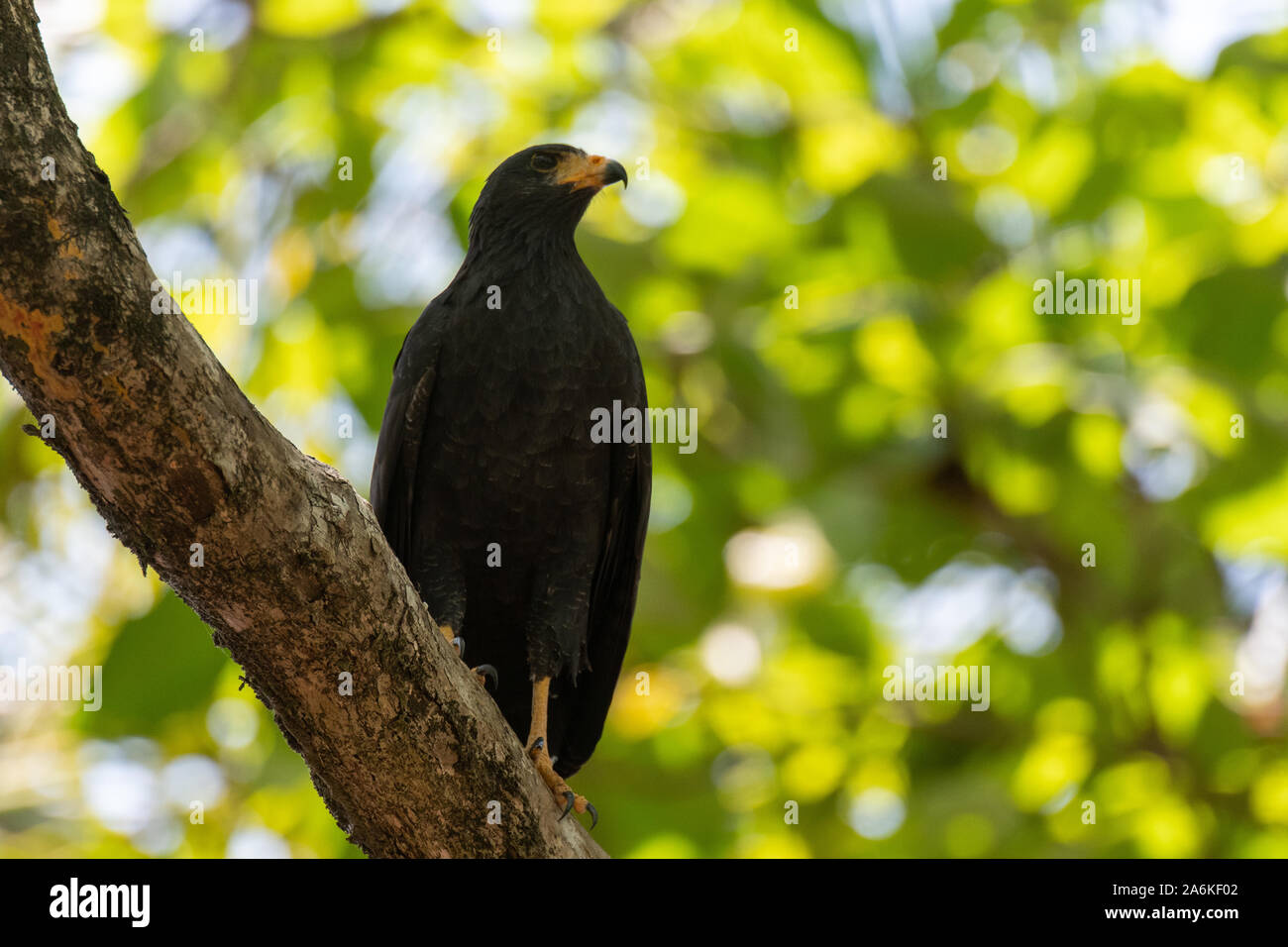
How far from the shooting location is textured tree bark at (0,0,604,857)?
2.22 m

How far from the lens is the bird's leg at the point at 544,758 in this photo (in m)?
4.41

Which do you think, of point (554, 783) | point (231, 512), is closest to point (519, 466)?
point (554, 783)

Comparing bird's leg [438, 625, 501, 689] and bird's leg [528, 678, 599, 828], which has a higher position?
bird's leg [438, 625, 501, 689]

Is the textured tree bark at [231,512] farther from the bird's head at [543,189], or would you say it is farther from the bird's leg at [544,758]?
the bird's head at [543,189]

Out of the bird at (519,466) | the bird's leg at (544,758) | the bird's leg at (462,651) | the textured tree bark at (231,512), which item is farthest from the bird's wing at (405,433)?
the textured tree bark at (231,512)

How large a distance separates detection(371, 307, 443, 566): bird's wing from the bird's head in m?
0.66

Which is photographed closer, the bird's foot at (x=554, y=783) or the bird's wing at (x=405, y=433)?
the bird's foot at (x=554, y=783)

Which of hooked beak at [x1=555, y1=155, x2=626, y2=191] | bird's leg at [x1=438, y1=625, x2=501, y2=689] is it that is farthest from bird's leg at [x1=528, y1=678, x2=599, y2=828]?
hooked beak at [x1=555, y1=155, x2=626, y2=191]

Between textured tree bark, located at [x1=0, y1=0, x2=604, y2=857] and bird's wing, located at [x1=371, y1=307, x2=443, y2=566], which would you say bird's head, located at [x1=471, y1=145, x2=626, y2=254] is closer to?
bird's wing, located at [x1=371, y1=307, x2=443, y2=566]

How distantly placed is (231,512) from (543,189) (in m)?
3.17

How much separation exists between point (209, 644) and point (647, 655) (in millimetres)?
2278

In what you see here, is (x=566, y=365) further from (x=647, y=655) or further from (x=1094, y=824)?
(x=1094, y=824)

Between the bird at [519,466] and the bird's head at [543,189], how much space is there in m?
0.03

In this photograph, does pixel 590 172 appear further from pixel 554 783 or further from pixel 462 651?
pixel 554 783
